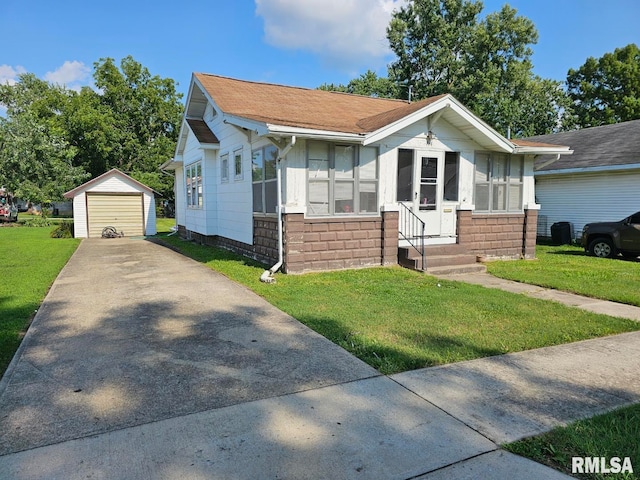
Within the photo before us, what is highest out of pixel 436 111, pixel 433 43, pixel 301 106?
pixel 433 43

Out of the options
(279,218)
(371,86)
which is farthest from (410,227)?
(371,86)

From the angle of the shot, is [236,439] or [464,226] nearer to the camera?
[236,439]

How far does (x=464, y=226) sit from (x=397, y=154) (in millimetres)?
2626

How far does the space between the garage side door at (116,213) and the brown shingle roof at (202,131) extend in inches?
327

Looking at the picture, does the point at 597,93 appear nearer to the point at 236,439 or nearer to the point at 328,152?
the point at 328,152

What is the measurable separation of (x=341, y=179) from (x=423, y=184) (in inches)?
92.0

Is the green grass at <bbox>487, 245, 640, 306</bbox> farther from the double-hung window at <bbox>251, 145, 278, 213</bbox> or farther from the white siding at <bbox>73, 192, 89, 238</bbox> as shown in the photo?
the white siding at <bbox>73, 192, 89, 238</bbox>

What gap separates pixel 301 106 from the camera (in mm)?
11516

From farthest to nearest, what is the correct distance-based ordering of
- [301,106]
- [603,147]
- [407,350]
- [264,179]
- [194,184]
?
[603,147] < [194,184] < [301,106] < [264,179] < [407,350]

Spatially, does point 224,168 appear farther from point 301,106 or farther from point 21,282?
point 21,282

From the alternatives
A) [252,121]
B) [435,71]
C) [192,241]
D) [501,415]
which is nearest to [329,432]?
[501,415]

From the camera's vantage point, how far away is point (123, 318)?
5.74m

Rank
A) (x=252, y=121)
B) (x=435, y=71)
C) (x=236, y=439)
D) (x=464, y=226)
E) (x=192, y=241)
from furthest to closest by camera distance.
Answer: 1. (x=435, y=71)
2. (x=192, y=241)
3. (x=464, y=226)
4. (x=252, y=121)
5. (x=236, y=439)

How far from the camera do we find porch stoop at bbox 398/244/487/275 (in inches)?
367
